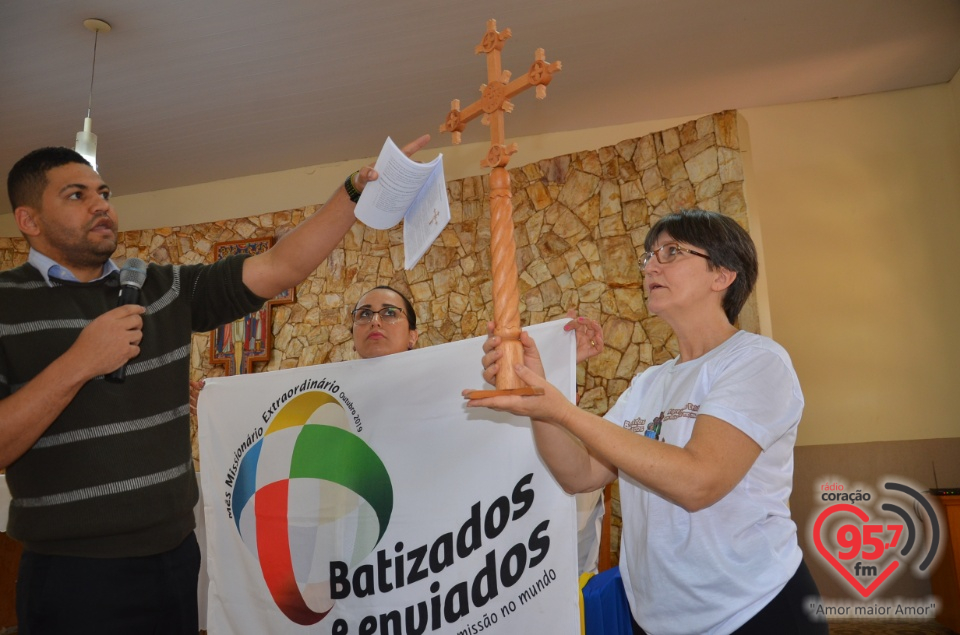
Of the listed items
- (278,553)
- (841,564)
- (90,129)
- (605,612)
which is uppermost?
(90,129)

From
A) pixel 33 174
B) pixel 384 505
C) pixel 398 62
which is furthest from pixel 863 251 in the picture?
pixel 33 174

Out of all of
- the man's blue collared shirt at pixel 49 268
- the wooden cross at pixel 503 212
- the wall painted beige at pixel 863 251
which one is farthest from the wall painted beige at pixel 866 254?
the man's blue collared shirt at pixel 49 268

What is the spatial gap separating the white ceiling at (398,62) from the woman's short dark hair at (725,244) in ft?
8.55

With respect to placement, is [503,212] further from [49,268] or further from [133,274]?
[49,268]

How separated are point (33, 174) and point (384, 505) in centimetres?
142

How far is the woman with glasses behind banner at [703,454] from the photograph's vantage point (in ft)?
4.07

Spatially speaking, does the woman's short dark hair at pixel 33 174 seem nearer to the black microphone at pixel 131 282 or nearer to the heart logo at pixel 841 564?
the black microphone at pixel 131 282

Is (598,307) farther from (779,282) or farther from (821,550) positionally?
(821,550)

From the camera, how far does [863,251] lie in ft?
16.5

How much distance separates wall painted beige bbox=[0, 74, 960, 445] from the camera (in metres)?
4.82

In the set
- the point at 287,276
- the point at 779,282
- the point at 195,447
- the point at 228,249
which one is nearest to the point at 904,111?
the point at 779,282

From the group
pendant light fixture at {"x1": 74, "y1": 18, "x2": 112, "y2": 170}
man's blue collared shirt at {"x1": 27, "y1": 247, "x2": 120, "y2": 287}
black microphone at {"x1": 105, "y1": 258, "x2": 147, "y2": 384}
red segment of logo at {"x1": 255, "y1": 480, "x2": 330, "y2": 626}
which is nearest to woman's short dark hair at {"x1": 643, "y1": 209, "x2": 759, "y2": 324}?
black microphone at {"x1": 105, "y1": 258, "x2": 147, "y2": 384}

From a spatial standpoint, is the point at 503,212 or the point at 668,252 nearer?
the point at 503,212

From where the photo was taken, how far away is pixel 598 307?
5109 millimetres
